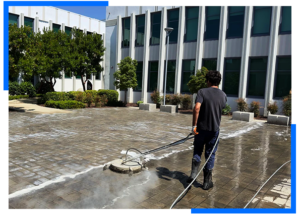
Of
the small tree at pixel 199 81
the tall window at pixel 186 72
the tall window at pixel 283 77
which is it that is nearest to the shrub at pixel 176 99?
the tall window at pixel 186 72

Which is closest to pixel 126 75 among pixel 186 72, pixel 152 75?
pixel 152 75

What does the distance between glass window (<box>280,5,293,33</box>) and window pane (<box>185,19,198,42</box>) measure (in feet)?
20.4

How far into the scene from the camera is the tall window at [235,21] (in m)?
Answer: 18.3

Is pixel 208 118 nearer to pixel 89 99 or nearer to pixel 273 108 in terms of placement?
pixel 273 108

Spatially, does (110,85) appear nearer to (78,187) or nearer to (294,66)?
(78,187)

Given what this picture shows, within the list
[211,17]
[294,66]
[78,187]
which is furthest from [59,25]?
[294,66]

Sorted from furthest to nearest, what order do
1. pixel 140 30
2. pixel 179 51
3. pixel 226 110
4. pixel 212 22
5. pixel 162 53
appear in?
pixel 140 30
pixel 162 53
pixel 179 51
pixel 212 22
pixel 226 110

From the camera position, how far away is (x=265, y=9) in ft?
57.1

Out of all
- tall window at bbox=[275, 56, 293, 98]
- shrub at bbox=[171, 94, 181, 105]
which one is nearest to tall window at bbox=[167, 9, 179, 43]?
shrub at bbox=[171, 94, 181, 105]

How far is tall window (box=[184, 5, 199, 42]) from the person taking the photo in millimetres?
20625

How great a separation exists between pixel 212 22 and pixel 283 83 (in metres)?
6.85

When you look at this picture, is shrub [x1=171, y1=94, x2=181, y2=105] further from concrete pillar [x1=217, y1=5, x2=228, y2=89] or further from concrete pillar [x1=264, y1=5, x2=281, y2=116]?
concrete pillar [x1=264, y1=5, x2=281, y2=116]

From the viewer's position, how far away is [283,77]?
16859 millimetres

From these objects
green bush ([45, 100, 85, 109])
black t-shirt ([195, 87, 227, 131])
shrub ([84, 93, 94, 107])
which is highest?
black t-shirt ([195, 87, 227, 131])
